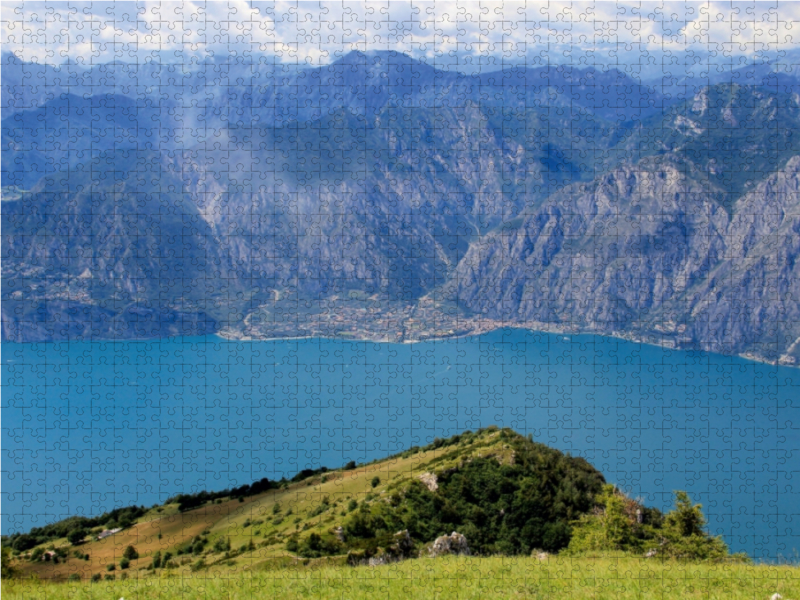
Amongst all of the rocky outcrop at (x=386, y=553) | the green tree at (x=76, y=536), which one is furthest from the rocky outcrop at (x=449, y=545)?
the green tree at (x=76, y=536)

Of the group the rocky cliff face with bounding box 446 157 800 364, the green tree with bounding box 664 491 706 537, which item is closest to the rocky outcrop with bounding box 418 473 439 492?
the green tree with bounding box 664 491 706 537

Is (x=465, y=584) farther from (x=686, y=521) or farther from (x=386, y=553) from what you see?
(x=686, y=521)

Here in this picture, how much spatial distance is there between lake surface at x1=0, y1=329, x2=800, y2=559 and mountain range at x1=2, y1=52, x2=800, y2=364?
2234 centimetres

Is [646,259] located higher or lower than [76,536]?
lower

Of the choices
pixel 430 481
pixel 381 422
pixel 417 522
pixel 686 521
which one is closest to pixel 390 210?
pixel 381 422

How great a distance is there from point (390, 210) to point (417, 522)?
116 meters

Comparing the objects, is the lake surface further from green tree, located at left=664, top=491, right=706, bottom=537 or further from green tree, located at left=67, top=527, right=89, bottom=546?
green tree, located at left=664, top=491, right=706, bottom=537

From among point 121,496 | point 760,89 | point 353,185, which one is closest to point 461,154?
point 353,185

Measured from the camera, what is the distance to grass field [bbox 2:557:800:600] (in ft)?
22.5

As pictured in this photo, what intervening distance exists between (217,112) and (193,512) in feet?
393

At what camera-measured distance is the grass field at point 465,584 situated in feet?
22.5

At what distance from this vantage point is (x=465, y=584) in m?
7.18
